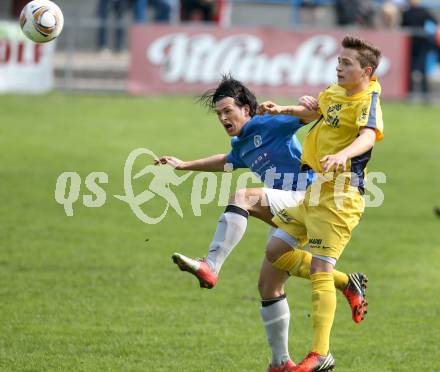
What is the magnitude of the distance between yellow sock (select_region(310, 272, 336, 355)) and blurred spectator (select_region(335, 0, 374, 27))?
17.0 m

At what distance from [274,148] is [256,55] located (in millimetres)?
14123

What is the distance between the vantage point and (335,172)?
6.67 metres

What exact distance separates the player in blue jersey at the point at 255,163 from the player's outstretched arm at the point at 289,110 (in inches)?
3.9

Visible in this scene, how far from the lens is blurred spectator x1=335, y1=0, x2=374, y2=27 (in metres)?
23.2

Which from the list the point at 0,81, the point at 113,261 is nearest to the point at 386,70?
the point at 0,81

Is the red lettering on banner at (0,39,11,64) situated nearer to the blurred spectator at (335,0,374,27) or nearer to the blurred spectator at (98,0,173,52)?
the blurred spectator at (98,0,173,52)

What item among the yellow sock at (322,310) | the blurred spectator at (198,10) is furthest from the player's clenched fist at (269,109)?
the blurred spectator at (198,10)

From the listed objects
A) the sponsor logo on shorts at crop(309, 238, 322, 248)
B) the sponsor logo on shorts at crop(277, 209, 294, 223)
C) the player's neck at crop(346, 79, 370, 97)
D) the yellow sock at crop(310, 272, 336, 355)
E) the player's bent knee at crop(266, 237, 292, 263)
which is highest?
the player's neck at crop(346, 79, 370, 97)

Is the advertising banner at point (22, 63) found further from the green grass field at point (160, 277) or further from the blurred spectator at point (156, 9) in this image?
the blurred spectator at point (156, 9)

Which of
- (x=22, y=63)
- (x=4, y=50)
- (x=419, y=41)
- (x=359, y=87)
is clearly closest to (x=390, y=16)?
(x=419, y=41)

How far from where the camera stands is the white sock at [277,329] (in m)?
7.22

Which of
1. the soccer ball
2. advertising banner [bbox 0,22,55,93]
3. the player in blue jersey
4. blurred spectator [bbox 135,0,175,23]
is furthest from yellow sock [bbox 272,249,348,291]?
blurred spectator [bbox 135,0,175,23]

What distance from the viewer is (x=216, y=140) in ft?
62.8

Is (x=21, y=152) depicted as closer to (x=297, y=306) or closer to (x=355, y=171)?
(x=297, y=306)
